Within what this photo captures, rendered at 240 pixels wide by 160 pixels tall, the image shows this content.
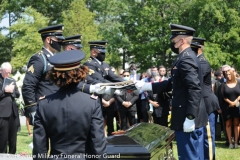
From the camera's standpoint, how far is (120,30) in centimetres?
4266

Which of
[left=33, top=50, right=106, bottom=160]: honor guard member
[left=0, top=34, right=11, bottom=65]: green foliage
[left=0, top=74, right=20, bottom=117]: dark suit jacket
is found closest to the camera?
[left=33, top=50, right=106, bottom=160]: honor guard member

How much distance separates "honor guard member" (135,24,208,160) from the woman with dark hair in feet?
16.5

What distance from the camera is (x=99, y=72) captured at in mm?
6730

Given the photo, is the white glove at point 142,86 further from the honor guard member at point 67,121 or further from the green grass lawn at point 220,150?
the green grass lawn at point 220,150

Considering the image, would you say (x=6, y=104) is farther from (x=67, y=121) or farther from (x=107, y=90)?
(x=67, y=121)

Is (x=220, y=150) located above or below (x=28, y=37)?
below

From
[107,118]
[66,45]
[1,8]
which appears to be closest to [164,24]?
[1,8]

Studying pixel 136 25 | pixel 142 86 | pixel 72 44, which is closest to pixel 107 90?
pixel 142 86

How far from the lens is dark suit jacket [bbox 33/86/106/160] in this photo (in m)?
3.52

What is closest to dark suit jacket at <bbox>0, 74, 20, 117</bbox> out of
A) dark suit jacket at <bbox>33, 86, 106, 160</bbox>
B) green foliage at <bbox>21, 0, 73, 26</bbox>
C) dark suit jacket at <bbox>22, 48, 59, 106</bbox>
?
dark suit jacket at <bbox>22, 48, 59, 106</bbox>

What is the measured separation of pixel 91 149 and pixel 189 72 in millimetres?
1778

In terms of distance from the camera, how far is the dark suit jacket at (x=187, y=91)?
4.84m

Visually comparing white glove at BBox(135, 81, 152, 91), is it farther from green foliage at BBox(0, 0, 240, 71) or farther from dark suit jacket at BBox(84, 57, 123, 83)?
green foliage at BBox(0, 0, 240, 71)

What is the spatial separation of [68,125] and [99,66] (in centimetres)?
330
